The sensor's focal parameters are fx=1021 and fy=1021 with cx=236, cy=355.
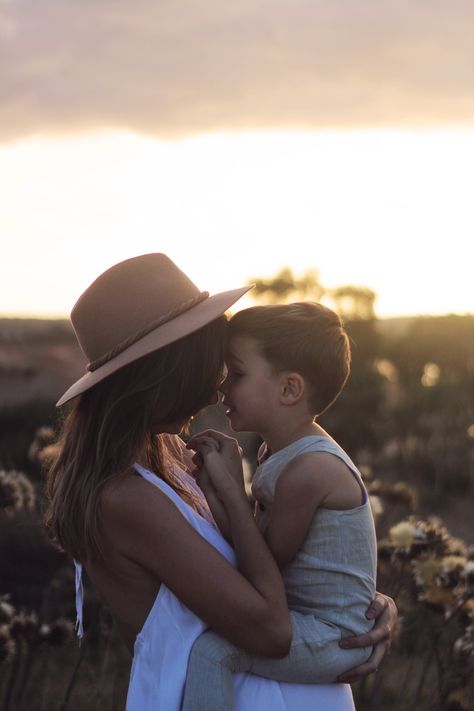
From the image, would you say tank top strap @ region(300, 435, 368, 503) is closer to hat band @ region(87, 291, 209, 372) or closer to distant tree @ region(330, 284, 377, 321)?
hat band @ region(87, 291, 209, 372)

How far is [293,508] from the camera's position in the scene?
2.65 meters

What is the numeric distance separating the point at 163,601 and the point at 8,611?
99.5 inches

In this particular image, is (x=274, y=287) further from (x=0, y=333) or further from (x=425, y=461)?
(x=0, y=333)

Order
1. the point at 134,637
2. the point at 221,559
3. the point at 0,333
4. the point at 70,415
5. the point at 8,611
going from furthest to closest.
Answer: the point at 0,333
the point at 8,611
the point at 70,415
the point at 134,637
the point at 221,559

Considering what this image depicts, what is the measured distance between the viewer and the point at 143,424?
2617mm

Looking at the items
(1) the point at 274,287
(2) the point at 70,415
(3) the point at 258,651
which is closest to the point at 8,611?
(2) the point at 70,415

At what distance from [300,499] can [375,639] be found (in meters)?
0.44

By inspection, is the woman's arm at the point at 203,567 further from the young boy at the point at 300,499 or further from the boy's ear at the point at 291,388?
the boy's ear at the point at 291,388

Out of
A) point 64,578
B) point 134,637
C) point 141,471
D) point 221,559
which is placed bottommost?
point 64,578

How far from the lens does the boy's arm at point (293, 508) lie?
8.70 feet

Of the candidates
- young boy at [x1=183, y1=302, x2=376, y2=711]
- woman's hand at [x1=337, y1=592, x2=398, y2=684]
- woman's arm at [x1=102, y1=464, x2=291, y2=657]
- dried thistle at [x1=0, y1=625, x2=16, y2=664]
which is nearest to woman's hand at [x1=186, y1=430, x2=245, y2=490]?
young boy at [x1=183, y1=302, x2=376, y2=711]

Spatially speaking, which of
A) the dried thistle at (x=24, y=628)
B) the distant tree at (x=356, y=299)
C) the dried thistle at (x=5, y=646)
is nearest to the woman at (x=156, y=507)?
the dried thistle at (x=5, y=646)

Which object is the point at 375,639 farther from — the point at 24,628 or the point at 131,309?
the point at 24,628

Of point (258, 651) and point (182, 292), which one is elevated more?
point (182, 292)
